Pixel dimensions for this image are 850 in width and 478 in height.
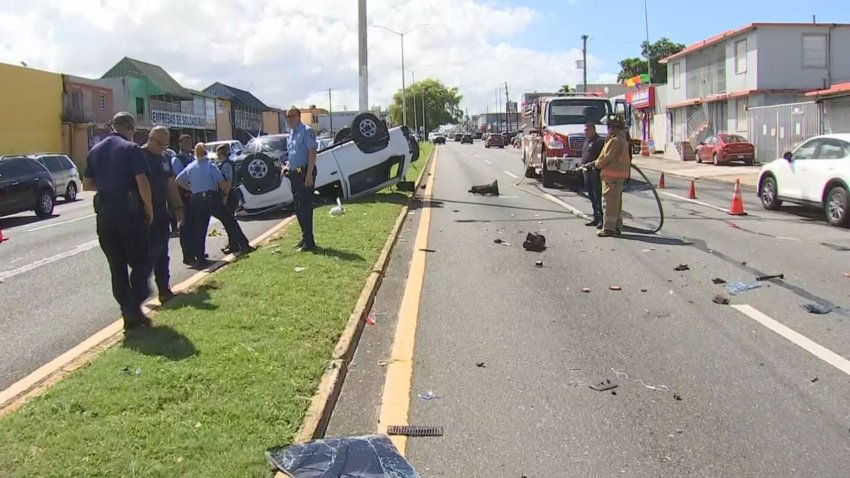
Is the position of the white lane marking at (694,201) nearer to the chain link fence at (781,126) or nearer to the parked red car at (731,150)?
the chain link fence at (781,126)

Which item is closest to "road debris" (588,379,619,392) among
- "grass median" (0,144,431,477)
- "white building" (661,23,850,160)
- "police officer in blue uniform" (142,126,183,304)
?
"grass median" (0,144,431,477)

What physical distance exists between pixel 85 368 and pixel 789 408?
465cm

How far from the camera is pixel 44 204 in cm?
1828

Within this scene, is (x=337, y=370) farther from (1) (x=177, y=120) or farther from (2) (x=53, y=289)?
(1) (x=177, y=120)

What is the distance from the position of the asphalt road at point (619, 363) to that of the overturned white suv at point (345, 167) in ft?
17.7

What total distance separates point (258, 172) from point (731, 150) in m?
25.2

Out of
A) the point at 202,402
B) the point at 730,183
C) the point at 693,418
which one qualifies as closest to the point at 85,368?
the point at 202,402

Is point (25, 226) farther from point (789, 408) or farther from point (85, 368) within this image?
point (789, 408)

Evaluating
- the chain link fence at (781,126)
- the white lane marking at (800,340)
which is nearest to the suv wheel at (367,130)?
the white lane marking at (800,340)

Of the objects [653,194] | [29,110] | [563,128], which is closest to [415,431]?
[653,194]

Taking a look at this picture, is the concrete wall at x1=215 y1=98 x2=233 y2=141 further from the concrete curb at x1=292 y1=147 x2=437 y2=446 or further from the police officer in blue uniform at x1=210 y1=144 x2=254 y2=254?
the concrete curb at x1=292 y1=147 x2=437 y2=446

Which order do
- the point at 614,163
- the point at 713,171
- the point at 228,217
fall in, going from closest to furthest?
1. the point at 228,217
2. the point at 614,163
3. the point at 713,171

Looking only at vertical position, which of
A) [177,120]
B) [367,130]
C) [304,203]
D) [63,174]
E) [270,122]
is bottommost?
[304,203]

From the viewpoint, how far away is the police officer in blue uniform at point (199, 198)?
991 cm
